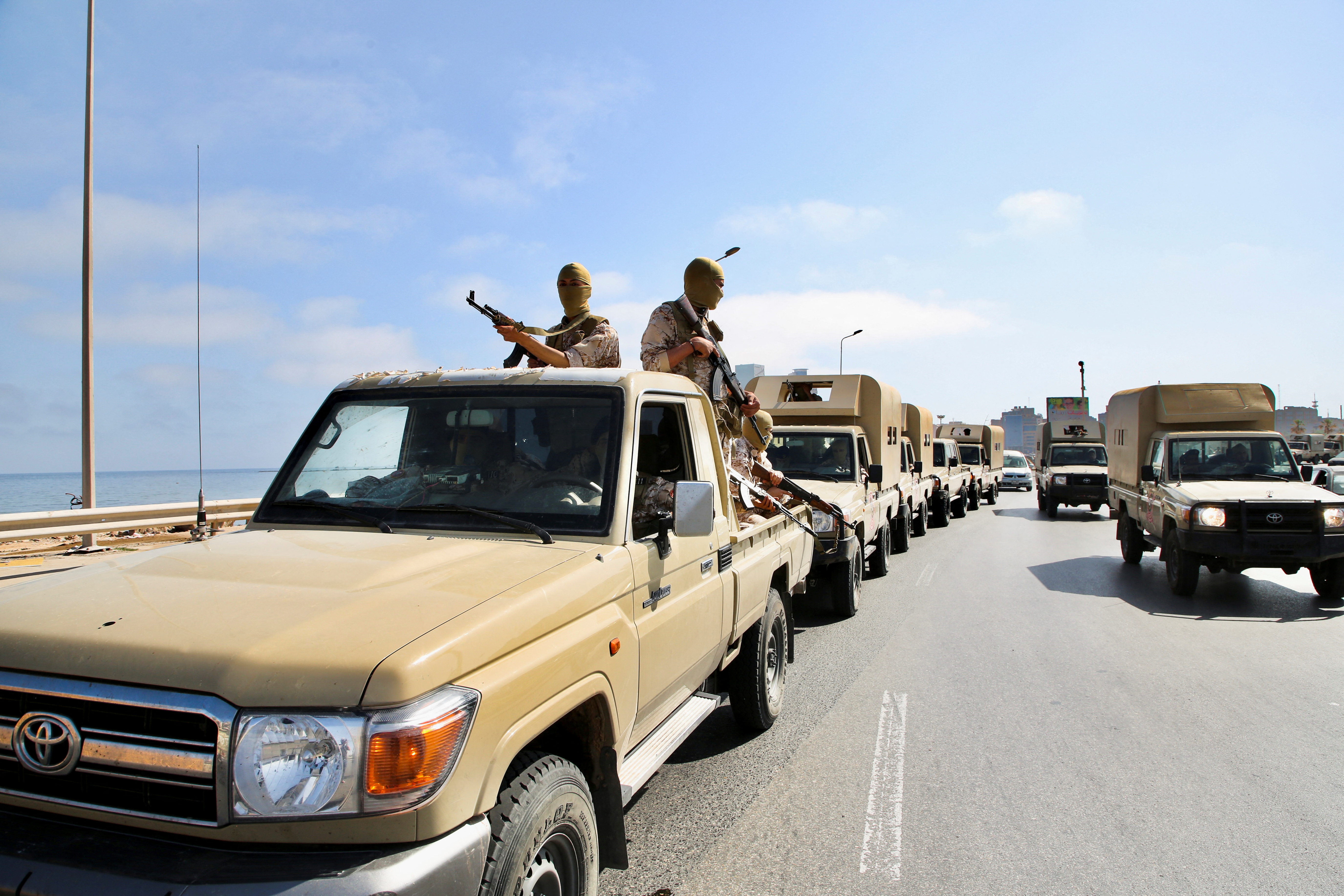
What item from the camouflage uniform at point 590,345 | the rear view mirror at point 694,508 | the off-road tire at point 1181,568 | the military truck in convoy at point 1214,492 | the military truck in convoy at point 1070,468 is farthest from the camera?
the military truck in convoy at point 1070,468

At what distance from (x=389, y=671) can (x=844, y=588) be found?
7.22m

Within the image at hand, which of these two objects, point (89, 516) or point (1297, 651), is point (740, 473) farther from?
point (89, 516)

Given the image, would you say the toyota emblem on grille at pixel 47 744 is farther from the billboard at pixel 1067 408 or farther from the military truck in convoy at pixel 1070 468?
the billboard at pixel 1067 408

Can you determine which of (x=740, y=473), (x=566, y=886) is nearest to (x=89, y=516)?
(x=740, y=473)

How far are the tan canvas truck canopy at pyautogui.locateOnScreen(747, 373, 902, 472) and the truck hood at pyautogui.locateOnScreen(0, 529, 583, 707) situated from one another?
31.5ft

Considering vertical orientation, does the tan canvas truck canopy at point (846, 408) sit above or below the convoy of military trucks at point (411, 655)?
above

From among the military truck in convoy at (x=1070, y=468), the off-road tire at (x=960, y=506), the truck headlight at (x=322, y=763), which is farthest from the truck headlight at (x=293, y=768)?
the off-road tire at (x=960, y=506)

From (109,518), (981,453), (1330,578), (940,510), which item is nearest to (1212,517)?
(1330,578)

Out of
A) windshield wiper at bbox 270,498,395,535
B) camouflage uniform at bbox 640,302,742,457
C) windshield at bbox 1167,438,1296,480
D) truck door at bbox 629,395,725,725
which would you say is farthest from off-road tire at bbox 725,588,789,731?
windshield at bbox 1167,438,1296,480

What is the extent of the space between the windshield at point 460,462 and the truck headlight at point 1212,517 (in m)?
8.72

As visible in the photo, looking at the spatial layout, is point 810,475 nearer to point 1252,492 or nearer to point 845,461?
point 845,461

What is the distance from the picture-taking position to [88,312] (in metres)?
11.8

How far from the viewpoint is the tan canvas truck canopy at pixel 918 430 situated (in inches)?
675

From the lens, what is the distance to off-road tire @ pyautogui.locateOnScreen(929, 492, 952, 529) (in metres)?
19.8
